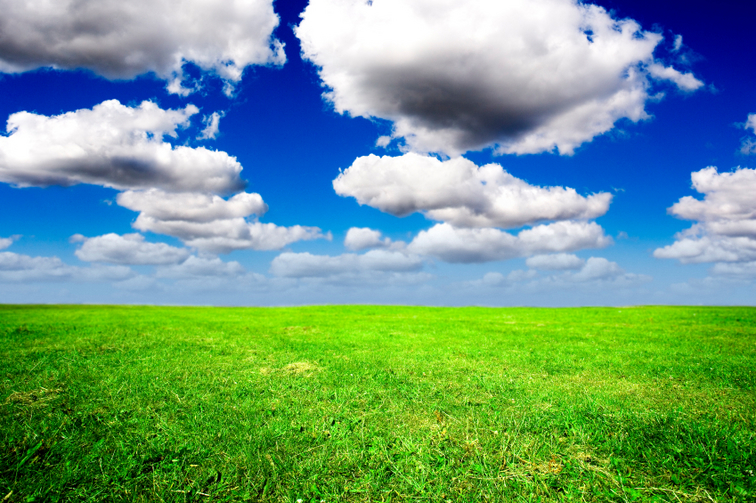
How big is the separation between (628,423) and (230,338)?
59.5 feet

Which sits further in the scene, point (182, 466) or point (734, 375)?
point (734, 375)

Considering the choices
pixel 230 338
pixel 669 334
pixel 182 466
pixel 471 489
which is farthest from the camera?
pixel 669 334

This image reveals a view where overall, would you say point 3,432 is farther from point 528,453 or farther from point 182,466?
point 528,453

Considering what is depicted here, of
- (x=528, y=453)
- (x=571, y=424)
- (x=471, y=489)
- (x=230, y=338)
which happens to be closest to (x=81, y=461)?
(x=471, y=489)

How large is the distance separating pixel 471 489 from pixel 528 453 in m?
1.47

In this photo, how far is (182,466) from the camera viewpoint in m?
6.12

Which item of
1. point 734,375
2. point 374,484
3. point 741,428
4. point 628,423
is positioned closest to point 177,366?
point 374,484

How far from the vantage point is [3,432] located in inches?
277

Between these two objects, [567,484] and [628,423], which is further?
[628,423]

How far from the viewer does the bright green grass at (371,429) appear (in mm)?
5578

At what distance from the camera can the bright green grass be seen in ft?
18.3

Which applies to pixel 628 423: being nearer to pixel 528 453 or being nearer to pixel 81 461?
pixel 528 453

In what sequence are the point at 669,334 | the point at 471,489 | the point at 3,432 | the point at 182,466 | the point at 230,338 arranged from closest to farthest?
the point at 471,489
the point at 182,466
the point at 3,432
the point at 230,338
the point at 669,334

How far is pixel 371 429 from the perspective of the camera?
24.3 feet
